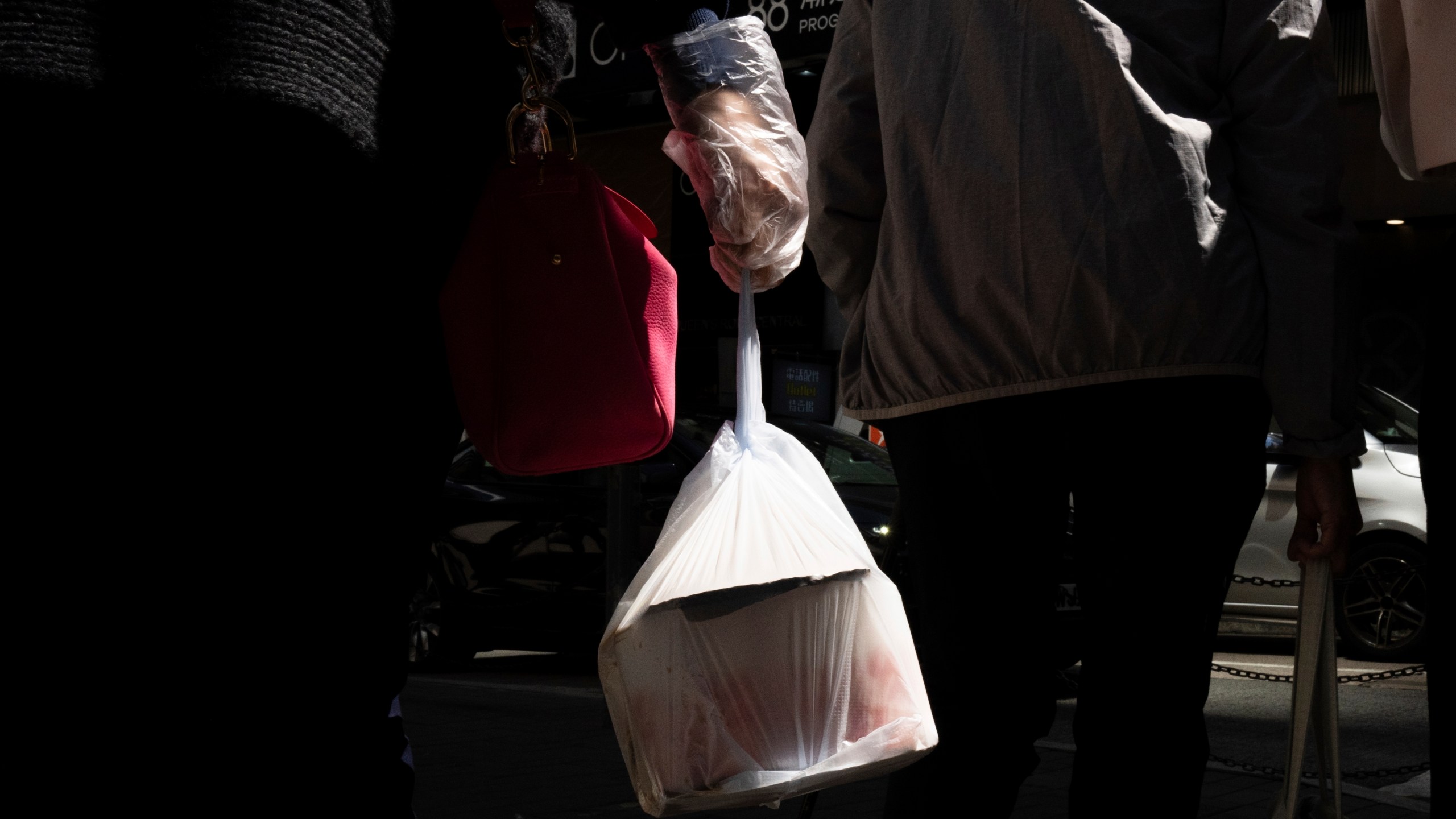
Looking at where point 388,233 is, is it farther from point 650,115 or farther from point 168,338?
point 650,115

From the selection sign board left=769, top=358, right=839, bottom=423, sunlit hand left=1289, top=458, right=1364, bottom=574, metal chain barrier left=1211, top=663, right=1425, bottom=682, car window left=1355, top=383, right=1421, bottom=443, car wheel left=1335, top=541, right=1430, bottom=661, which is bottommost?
car wheel left=1335, top=541, right=1430, bottom=661

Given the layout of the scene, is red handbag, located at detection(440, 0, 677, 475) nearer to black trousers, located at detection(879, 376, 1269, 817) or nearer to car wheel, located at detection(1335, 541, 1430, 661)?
black trousers, located at detection(879, 376, 1269, 817)

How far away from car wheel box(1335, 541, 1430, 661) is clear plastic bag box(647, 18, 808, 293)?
22.5 feet

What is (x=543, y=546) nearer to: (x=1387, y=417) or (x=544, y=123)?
(x=1387, y=417)

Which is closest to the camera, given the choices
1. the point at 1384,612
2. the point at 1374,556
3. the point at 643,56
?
the point at 1384,612

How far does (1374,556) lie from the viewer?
8.76 m

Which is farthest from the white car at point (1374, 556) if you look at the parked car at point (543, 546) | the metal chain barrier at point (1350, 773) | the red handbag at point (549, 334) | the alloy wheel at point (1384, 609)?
the red handbag at point (549, 334)

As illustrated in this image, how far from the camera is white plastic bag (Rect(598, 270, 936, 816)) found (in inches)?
77.4

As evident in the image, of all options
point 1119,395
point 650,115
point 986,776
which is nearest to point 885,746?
point 986,776

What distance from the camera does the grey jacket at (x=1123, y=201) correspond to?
197 centimetres

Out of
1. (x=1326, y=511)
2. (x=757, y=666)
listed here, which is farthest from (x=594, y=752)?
(x=1326, y=511)

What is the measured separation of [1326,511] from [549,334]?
1179 millimetres

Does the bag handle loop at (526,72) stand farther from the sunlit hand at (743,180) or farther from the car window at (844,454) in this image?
the car window at (844,454)

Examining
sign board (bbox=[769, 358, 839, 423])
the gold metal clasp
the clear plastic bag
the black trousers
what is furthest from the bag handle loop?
sign board (bbox=[769, 358, 839, 423])
